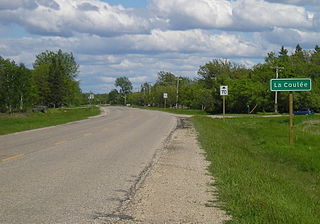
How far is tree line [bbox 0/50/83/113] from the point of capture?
71.6m

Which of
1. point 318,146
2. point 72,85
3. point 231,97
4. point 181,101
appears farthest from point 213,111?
point 318,146

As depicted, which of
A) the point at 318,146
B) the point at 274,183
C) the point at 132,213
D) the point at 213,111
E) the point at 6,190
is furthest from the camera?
A: the point at 213,111

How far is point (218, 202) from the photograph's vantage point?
8766mm

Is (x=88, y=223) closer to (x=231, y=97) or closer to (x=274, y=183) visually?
(x=274, y=183)

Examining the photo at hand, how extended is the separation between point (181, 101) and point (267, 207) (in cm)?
11154

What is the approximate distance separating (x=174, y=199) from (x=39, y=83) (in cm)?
10722

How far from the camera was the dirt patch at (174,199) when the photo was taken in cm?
760

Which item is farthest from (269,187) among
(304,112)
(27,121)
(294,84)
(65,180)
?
(304,112)

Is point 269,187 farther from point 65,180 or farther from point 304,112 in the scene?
point 304,112

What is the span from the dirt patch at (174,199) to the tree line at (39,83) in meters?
61.3

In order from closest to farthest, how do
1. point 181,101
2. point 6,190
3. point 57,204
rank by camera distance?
point 57,204 < point 6,190 < point 181,101

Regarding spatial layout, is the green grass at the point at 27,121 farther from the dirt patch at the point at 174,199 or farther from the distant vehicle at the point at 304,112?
the distant vehicle at the point at 304,112

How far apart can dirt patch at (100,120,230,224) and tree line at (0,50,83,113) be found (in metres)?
61.3

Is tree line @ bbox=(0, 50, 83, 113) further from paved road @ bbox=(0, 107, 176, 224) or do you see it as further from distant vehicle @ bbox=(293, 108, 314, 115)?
paved road @ bbox=(0, 107, 176, 224)
